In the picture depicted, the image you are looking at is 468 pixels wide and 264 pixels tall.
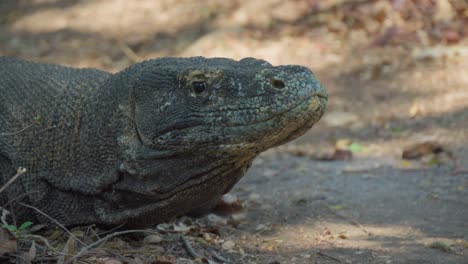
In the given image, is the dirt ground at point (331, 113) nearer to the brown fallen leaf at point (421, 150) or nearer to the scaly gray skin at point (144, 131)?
the brown fallen leaf at point (421, 150)

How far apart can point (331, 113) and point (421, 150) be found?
4.90 feet

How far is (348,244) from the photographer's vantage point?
4.18 m

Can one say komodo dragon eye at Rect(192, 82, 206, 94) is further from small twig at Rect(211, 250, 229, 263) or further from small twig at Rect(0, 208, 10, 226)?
small twig at Rect(0, 208, 10, 226)

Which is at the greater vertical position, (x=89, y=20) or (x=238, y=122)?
(x=89, y=20)

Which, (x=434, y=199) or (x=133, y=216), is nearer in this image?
(x=133, y=216)

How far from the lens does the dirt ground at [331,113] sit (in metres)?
4.22

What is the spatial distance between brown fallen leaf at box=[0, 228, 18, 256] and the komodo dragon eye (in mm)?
1049

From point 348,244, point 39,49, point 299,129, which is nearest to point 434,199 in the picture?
point 348,244

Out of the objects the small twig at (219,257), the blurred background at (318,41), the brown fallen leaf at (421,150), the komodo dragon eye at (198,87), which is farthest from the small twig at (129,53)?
the komodo dragon eye at (198,87)

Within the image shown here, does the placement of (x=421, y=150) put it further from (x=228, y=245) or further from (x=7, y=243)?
(x=7, y=243)

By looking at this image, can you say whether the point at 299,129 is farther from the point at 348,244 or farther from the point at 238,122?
the point at 348,244

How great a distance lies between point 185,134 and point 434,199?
2.24 metres

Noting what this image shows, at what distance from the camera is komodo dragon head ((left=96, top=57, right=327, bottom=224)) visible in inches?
132

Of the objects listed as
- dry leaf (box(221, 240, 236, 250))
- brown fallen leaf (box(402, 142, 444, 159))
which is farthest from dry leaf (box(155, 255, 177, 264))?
brown fallen leaf (box(402, 142, 444, 159))
